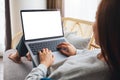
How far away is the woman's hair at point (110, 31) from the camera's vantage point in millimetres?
661

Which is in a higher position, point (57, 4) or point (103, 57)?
point (57, 4)

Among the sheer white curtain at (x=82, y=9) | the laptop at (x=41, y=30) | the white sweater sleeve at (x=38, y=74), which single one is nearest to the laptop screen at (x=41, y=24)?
the laptop at (x=41, y=30)

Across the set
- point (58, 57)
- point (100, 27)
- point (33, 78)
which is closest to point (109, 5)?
point (100, 27)

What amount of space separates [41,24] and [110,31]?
2.62 feet

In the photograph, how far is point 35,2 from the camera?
2.83 meters

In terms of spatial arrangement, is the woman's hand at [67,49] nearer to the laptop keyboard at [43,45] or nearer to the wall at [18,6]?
the laptop keyboard at [43,45]

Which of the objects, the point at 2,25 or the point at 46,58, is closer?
the point at 46,58

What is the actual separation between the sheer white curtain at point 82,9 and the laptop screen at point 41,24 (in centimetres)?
132

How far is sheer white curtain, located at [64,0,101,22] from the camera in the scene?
9.00 feet

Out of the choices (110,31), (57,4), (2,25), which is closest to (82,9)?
(57,4)

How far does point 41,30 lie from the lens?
4.62ft

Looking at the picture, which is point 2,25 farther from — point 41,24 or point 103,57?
point 103,57

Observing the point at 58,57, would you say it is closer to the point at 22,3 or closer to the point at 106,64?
the point at 106,64

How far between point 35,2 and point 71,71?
218 cm
